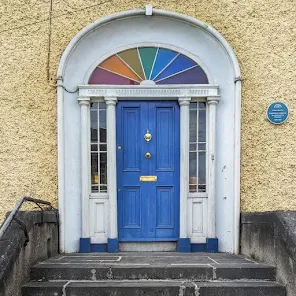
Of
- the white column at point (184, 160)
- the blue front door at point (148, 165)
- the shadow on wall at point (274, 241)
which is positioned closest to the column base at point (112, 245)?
the blue front door at point (148, 165)

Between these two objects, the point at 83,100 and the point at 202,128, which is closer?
the point at 83,100

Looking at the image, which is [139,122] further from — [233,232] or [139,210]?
[233,232]

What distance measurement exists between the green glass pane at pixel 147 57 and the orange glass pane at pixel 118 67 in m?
0.21

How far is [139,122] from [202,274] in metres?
2.36

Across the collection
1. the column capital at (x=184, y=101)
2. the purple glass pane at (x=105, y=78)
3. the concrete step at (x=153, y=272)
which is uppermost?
the purple glass pane at (x=105, y=78)

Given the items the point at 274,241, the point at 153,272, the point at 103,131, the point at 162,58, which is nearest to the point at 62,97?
the point at 103,131

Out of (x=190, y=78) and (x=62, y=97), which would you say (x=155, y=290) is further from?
(x=190, y=78)

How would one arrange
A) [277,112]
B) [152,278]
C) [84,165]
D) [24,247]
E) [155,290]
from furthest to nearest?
[84,165] < [277,112] < [152,278] < [24,247] < [155,290]

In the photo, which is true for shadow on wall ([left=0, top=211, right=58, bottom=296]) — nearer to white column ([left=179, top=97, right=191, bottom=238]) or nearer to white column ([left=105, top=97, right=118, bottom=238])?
white column ([left=105, top=97, right=118, bottom=238])

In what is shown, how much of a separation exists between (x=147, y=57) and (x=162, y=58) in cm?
23

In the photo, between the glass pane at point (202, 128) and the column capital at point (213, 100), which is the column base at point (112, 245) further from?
the column capital at point (213, 100)

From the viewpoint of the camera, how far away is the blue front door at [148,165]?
5.29 m

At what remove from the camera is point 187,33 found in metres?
5.28

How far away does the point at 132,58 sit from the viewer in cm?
531
